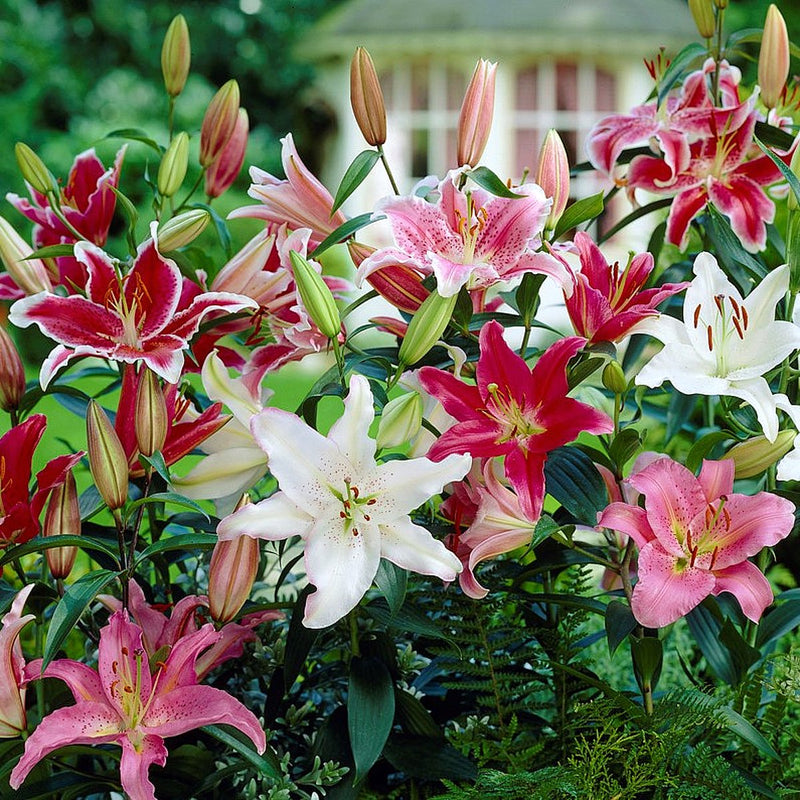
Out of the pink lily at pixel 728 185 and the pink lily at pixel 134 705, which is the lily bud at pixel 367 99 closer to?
the pink lily at pixel 728 185

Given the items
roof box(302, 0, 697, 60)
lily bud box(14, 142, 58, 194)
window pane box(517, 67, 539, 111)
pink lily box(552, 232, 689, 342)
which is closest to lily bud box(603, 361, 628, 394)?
pink lily box(552, 232, 689, 342)

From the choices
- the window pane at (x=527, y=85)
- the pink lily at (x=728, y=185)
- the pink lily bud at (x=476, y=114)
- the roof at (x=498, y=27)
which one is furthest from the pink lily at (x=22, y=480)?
the window pane at (x=527, y=85)

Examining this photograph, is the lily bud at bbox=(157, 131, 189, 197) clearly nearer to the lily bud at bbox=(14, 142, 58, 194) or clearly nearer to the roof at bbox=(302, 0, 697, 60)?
the lily bud at bbox=(14, 142, 58, 194)

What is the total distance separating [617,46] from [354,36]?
2.02 metres

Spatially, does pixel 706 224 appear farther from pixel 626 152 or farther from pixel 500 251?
pixel 500 251

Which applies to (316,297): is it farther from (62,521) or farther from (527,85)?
(527,85)

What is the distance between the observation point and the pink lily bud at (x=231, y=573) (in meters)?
0.74

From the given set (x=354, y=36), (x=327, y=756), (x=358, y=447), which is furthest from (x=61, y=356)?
(x=354, y=36)

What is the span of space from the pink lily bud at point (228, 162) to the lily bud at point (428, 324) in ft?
1.22

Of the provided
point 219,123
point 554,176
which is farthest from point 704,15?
point 219,123

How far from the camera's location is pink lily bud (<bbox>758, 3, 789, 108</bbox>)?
898 millimetres

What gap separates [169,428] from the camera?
811 millimetres

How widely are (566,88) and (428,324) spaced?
9083mm

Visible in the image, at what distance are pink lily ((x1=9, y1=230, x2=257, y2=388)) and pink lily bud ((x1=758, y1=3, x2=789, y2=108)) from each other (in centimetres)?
43
